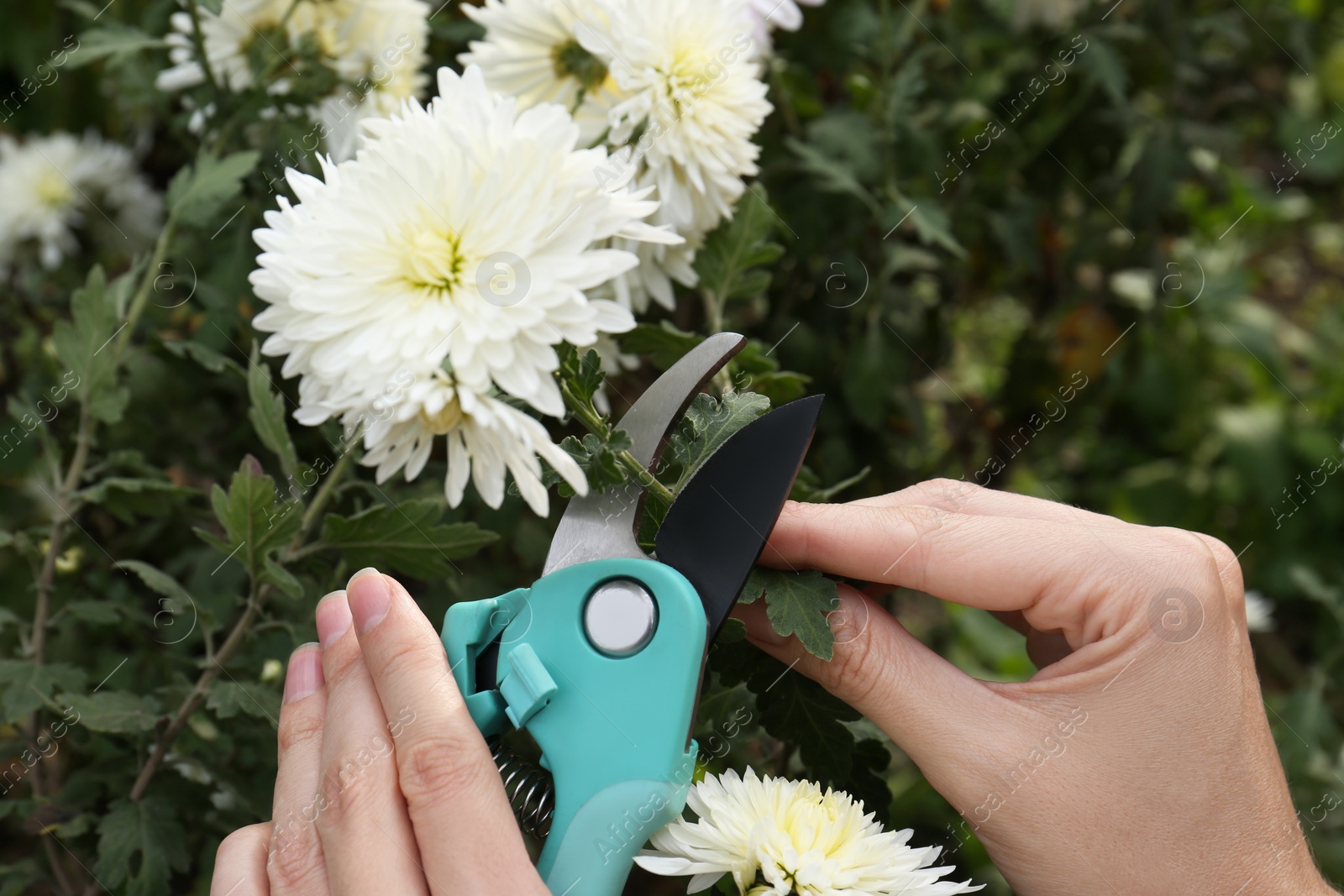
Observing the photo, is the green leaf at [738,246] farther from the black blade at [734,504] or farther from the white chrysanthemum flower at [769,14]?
the black blade at [734,504]

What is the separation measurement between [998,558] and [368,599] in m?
0.58

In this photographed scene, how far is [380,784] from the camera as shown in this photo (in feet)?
2.80

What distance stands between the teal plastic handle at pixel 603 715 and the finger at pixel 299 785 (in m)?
0.23

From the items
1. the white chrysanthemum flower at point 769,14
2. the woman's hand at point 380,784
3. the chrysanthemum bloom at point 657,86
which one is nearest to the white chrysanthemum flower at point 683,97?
the chrysanthemum bloom at point 657,86

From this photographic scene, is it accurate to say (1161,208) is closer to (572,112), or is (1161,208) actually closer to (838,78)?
(838,78)

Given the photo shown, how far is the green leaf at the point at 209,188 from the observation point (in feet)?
4.00

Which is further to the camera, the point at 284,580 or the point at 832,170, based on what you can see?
the point at 832,170

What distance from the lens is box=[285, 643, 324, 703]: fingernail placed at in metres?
0.97

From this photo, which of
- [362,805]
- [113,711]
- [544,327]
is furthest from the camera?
[113,711]

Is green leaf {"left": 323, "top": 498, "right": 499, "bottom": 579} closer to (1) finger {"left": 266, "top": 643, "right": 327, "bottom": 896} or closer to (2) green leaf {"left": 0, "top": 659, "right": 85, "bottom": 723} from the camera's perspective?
(1) finger {"left": 266, "top": 643, "right": 327, "bottom": 896}

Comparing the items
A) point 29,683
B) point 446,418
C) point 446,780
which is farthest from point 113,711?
point 446,418

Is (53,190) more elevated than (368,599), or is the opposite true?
(368,599)

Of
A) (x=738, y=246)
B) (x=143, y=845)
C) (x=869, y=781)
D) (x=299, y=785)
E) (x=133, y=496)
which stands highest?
(x=738, y=246)

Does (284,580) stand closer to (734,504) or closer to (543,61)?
(734,504)
